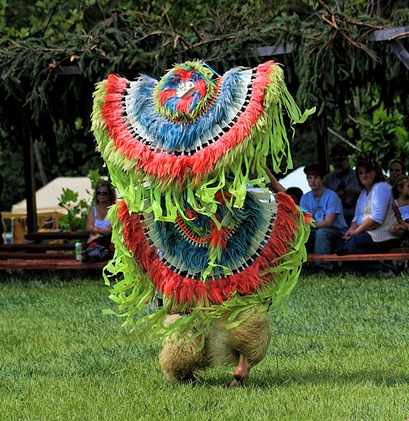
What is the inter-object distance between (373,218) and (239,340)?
5.79m

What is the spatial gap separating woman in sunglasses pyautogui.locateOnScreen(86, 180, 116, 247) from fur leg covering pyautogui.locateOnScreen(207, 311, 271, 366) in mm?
6319

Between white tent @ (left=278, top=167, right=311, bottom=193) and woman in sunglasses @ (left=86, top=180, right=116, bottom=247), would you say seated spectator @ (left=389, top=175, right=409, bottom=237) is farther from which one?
white tent @ (left=278, top=167, right=311, bottom=193)

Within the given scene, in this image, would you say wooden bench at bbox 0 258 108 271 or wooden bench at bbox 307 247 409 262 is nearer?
wooden bench at bbox 307 247 409 262

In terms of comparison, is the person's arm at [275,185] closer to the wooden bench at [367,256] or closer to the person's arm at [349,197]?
the wooden bench at [367,256]

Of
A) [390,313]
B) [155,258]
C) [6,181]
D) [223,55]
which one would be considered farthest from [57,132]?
[6,181]

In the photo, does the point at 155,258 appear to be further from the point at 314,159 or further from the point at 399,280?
the point at 314,159

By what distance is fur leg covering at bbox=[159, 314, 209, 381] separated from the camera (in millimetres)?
5547

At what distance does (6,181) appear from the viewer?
41781mm

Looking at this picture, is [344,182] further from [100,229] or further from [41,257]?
[41,257]

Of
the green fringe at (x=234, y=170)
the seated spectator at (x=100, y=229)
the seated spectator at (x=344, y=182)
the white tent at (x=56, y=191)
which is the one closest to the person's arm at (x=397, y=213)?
the seated spectator at (x=344, y=182)

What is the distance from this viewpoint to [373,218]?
35.9ft

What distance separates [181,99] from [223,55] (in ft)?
17.8

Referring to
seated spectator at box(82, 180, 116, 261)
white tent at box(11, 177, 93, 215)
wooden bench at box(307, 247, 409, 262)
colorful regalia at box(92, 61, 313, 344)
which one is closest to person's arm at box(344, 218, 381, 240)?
wooden bench at box(307, 247, 409, 262)

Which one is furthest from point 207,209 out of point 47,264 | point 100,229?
point 47,264
